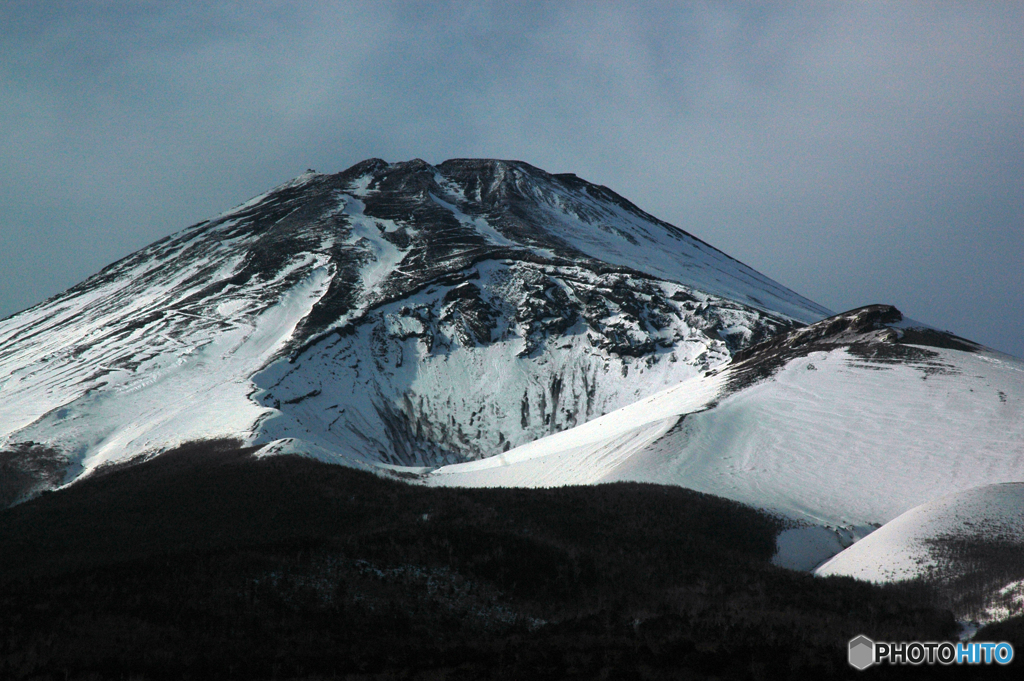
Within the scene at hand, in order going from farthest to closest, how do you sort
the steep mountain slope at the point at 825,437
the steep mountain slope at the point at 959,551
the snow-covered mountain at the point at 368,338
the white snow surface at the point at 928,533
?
1. the snow-covered mountain at the point at 368,338
2. the steep mountain slope at the point at 825,437
3. the white snow surface at the point at 928,533
4. the steep mountain slope at the point at 959,551

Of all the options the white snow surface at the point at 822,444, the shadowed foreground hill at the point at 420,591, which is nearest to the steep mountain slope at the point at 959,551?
the shadowed foreground hill at the point at 420,591

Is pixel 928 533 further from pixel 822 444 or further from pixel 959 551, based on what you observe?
pixel 822 444

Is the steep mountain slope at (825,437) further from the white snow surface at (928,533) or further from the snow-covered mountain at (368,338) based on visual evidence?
the snow-covered mountain at (368,338)

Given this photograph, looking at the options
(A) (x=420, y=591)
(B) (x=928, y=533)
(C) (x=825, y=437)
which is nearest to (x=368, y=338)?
(C) (x=825, y=437)

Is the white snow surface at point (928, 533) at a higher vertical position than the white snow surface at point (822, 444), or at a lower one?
lower

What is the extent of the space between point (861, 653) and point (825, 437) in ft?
127

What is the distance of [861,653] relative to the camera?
1964 cm

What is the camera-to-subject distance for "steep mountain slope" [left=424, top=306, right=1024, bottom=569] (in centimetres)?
4797

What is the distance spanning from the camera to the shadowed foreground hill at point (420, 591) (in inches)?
836

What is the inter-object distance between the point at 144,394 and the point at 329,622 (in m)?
67.6

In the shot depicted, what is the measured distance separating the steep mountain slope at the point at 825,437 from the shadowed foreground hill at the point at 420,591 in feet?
20.7

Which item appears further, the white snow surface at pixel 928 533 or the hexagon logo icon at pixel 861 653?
the white snow surface at pixel 928 533

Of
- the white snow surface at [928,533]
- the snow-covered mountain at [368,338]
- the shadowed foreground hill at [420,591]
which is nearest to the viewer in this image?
the shadowed foreground hill at [420,591]

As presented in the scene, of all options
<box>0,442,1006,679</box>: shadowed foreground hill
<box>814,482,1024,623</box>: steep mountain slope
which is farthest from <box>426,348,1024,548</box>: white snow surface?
<box>0,442,1006,679</box>: shadowed foreground hill
